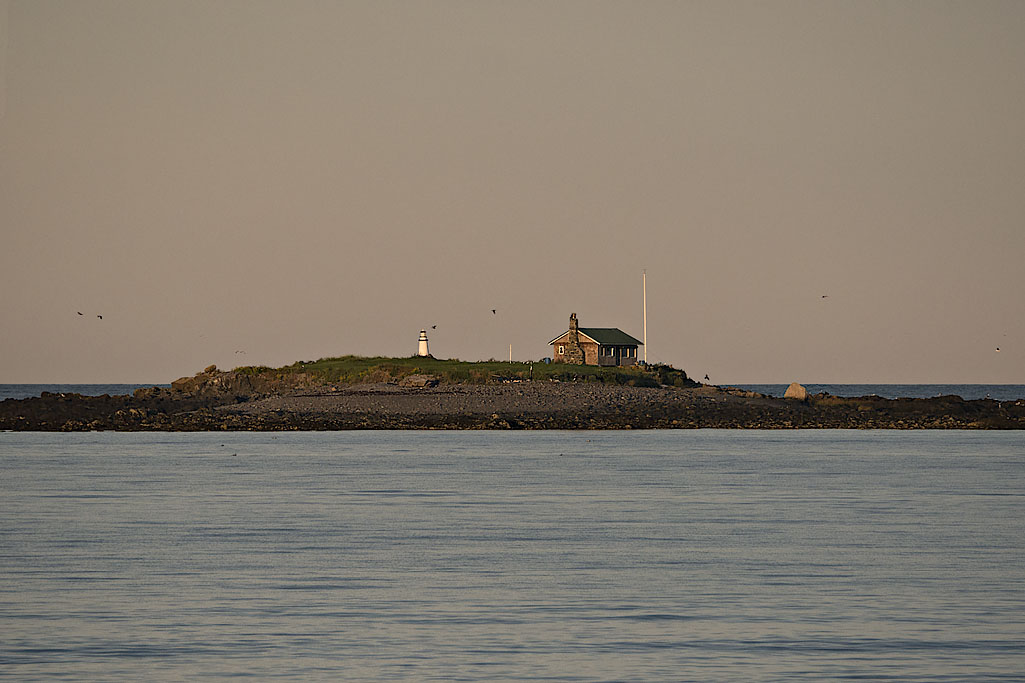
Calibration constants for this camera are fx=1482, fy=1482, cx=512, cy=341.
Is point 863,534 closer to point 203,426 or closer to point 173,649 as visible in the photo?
point 173,649

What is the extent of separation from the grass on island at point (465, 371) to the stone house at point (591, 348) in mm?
6298

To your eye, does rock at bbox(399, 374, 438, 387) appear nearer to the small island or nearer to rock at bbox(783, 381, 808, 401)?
the small island

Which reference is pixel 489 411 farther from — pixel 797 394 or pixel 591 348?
pixel 591 348

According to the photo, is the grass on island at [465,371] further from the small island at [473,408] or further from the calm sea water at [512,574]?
the calm sea water at [512,574]

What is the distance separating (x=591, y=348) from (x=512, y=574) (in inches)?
3635

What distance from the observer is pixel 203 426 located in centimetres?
7725

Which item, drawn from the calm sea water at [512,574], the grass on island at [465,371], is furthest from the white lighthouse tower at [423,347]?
the calm sea water at [512,574]

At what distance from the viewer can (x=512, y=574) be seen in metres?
22.1

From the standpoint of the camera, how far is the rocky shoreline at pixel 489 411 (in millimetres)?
78250

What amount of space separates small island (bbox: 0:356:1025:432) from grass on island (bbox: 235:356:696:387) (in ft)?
→ 0.85

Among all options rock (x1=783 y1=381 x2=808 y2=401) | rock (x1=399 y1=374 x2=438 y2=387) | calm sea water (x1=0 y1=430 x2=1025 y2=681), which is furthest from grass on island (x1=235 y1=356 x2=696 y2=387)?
calm sea water (x1=0 y1=430 x2=1025 y2=681)

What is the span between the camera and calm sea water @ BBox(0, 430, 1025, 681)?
51.1ft

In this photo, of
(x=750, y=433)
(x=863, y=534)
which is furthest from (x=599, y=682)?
(x=750, y=433)

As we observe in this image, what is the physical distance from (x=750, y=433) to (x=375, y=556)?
5260cm
